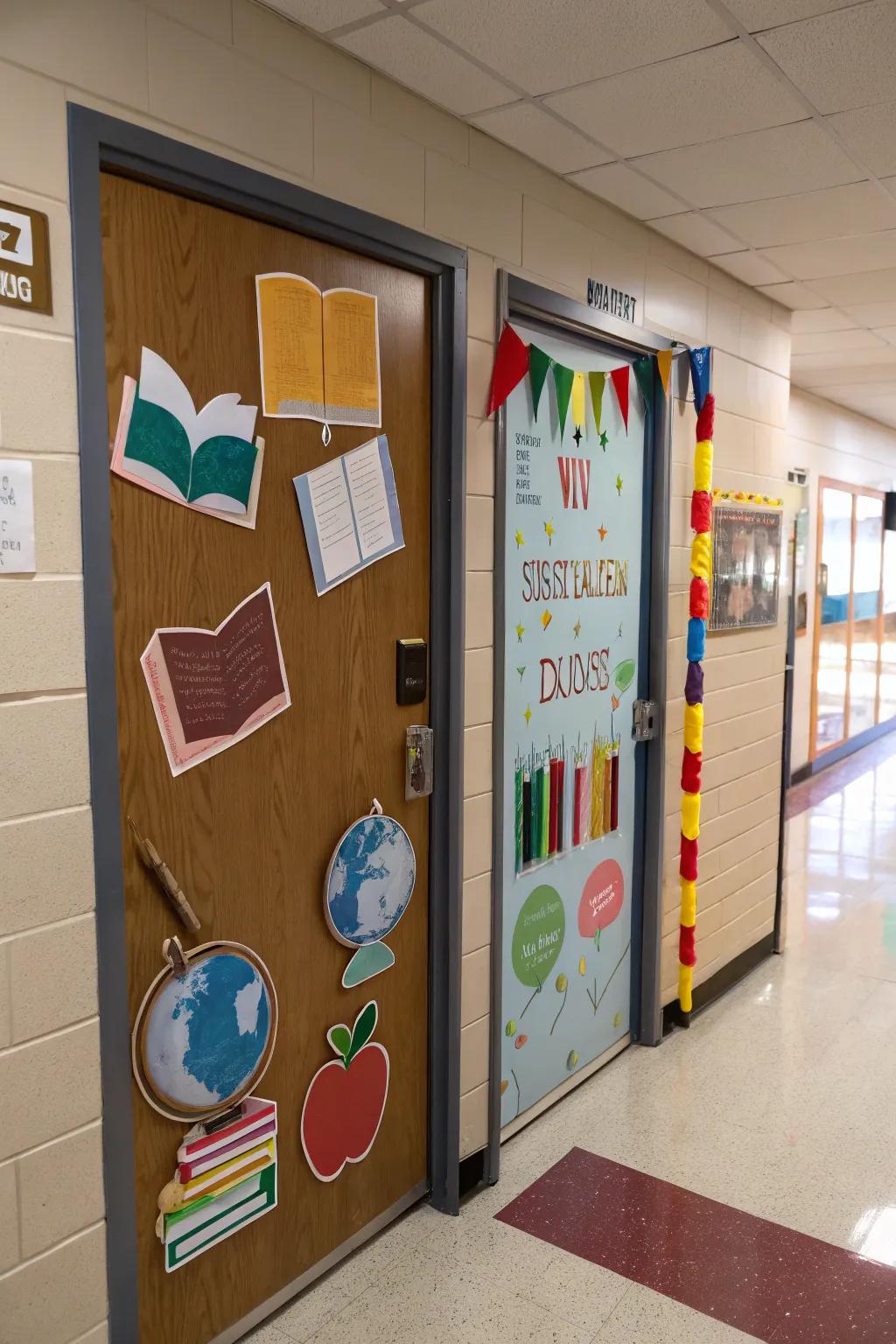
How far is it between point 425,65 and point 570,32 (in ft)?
0.99

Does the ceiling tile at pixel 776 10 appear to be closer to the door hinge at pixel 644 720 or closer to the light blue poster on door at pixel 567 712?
the light blue poster on door at pixel 567 712

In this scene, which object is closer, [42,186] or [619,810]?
[42,186]

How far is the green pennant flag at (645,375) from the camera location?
10.3 ft

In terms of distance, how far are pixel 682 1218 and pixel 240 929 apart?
138cm

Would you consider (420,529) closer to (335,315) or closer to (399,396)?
(399,396)

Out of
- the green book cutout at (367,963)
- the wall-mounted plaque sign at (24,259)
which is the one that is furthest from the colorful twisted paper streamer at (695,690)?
the wall-mounted plaque sign at (24,259)

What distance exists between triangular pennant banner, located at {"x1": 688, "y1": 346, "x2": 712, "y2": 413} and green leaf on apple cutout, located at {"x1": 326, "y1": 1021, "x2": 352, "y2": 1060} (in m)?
2.25

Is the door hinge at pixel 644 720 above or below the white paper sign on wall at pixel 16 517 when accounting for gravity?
below

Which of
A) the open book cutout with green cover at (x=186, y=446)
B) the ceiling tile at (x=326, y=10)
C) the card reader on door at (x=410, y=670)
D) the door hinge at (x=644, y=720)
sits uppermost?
the ceiling tile at (x=326, y=10)

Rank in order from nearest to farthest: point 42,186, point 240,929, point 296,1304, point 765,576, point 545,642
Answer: point 42,186 < point 240,929 < point 296,1304 < point 545,642 < point 765,576

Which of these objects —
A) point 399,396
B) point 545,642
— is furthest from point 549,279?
point 545,642

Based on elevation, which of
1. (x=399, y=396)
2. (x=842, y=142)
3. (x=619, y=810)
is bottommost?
(x=619, y=810)

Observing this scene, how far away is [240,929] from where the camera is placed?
6.60 feet

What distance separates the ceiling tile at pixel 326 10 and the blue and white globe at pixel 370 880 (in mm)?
1561
